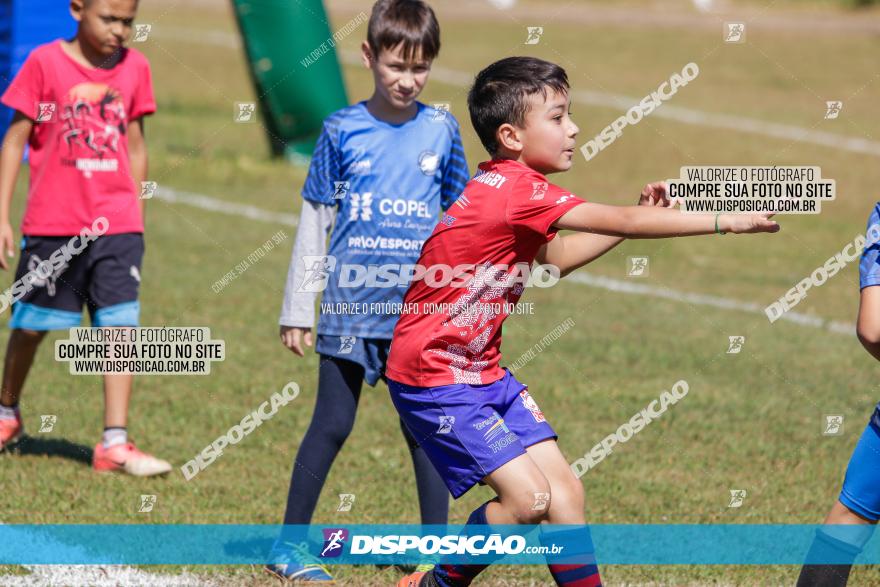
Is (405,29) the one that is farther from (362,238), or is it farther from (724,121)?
(724,121)

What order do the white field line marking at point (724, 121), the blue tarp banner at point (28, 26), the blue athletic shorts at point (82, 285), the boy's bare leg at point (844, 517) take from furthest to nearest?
the white field line marking at point (724, 121), the blue tarp banner at point (28, 26), the blue athletic shorts at point (82, 285), the boy's bare leg at point (844, 517)

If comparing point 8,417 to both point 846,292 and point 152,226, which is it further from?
point 846,292

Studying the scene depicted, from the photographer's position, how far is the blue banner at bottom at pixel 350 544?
4770mm

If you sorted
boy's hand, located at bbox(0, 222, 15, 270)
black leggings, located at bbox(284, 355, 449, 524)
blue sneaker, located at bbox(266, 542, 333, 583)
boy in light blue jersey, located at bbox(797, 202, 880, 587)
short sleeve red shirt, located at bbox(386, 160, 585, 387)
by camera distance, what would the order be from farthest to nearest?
boy's hand, located at bbox(0, 222, 15, 270) → black leggings, located at bbox(284, 355, 449, 524) → blue sneaker, located at bbox(266, 542, 333, 583) → short sleeve red shirt, located at bbox(386, 160, 585, 387) → boy in light blue jersey, located at bbox(797, 202, 880, 587)

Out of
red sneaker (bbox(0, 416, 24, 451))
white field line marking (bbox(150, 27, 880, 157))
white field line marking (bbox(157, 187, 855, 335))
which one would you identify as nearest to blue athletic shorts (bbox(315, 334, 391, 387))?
red sneaker (bbox(0, 416, 24, 451))

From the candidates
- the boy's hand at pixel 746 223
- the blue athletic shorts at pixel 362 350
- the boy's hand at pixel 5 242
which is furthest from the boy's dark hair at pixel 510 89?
the boy's hand at pixel 5 242

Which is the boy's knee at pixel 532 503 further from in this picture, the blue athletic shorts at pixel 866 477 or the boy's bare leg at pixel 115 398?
the boy's bare leg at pixel 115 398

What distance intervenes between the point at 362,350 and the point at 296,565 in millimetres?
803

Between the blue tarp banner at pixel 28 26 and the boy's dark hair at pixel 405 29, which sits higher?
the boy's dark hair at pixel 405 29

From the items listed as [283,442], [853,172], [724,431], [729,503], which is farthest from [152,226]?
[853,172]

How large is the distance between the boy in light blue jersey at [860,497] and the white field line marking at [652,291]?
16.9ft

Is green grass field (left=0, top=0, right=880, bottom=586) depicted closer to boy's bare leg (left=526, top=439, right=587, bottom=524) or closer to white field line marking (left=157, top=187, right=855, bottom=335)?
white field line marking (left=157, top=187, right=855, bottom=335)

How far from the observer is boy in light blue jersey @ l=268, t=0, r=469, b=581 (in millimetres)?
4691

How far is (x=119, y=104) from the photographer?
19.3 ft
